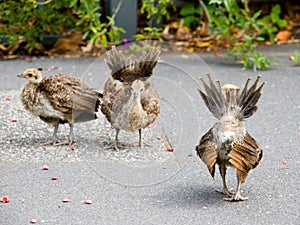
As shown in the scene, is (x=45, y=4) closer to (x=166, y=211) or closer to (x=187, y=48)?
(x=187, y=48)

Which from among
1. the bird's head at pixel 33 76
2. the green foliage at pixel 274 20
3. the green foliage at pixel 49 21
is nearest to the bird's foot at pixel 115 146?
the bird's head at pixel 33 76

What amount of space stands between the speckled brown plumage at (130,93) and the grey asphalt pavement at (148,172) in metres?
0.28

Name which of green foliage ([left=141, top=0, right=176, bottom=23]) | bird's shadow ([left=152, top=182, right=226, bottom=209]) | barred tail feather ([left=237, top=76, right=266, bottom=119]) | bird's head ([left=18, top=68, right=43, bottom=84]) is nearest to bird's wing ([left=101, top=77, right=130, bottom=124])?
bird's head ([left=18, top=68, right=43, bottom=84])

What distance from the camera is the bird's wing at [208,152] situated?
457 centimetres

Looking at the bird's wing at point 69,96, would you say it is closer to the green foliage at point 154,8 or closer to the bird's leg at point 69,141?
the bird's leg at point 69,141

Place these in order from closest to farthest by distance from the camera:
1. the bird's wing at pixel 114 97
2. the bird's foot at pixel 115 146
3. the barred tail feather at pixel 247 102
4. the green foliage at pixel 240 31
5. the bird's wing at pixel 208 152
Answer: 1. the bird's wing at pixel 208 152
2. the barred tail feather at pixel 247 102
3. the bird's wing at pixel 114 97
4. the bird's foot at pixel 115 146
5. the green foliage at pixel 240 31

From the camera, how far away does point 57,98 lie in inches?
223

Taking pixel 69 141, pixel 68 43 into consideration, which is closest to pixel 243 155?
pixel 69 141

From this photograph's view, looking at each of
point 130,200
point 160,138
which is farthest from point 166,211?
point 160,138

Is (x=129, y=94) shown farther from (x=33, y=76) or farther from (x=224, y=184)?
(x=224, y=184)

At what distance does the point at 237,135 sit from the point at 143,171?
3.24 ft

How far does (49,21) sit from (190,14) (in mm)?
2008

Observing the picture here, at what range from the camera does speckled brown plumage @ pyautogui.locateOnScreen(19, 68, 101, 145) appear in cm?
567

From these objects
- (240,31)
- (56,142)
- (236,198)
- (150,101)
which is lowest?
(56,142)
